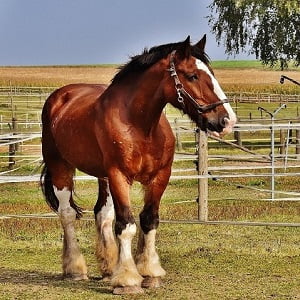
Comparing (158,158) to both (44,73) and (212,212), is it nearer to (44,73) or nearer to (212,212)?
(212,212)

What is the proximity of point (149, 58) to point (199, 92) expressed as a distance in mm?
560

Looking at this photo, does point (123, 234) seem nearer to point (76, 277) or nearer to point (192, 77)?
point (76, 277)

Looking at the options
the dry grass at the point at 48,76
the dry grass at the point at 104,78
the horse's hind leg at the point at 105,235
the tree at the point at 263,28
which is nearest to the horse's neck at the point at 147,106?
the horse's hind leg at the point at 105,235

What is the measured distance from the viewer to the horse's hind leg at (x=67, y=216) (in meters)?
6.85

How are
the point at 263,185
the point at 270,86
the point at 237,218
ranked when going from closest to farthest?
the point at 237,218, the point at 263,185, the point at 270,86

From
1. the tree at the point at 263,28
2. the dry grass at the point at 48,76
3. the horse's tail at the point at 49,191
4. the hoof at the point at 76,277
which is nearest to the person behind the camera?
the hoof at the point at 76,277

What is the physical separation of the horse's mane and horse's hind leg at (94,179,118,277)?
119cm

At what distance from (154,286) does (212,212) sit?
18.5ft

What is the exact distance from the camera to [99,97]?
21.0ft

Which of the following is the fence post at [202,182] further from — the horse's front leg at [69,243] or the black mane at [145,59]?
the black mane at [145,59]

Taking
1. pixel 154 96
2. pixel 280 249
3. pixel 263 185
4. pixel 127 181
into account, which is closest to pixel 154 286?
pixel 127 181

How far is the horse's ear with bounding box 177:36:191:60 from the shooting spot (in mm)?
5809

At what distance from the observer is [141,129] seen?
6.00 metres

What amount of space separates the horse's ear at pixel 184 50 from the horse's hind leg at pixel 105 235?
5.30 ft
